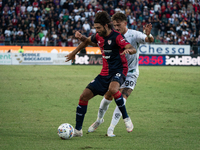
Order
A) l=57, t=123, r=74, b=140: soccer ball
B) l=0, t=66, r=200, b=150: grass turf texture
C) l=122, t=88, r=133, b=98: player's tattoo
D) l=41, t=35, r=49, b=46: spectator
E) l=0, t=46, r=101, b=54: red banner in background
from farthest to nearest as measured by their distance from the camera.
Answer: l=41, t=35, r=49, b=46: spectator < l=0, t=46, r=101, b=54: red banner in background < l=122, t=88, r=133, b=98: player's tattoo < l=57, t=123, r=74, b=140: soccer ball < l=0, t=66, r=200, b=150: grass turf texture

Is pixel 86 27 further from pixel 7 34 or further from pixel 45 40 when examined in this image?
pixel 7 34

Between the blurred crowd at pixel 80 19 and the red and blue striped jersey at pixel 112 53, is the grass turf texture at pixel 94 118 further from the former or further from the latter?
the blurred crowd at pixel 80 19

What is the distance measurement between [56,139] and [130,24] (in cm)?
2319

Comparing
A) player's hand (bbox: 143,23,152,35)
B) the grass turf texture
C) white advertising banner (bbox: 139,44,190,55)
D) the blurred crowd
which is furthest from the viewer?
white advertising banner (bbox: 139,44,190,55)

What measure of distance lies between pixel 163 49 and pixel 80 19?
306 inches

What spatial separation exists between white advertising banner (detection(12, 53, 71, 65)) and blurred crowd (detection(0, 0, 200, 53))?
1.84 meters

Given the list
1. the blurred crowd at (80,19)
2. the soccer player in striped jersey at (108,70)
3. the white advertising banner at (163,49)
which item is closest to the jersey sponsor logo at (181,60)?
the blurred crowd at (80,19)

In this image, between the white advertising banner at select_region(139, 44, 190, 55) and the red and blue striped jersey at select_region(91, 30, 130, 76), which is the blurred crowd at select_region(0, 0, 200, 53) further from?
the red and blue striped jersey at select_region(91, 30, 130, 76)

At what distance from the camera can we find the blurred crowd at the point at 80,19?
2477 cm

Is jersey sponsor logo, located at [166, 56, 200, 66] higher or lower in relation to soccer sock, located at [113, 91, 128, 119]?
lower

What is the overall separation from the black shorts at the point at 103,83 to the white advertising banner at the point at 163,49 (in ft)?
70.0

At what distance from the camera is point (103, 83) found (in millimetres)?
5258

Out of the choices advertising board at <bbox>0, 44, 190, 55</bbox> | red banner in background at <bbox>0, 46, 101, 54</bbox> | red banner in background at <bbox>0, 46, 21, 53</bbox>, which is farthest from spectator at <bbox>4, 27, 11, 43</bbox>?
advertising board at <bbox>0, 44, 190, 55</bbox>

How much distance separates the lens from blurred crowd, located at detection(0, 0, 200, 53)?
2477 centimetres
